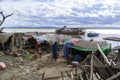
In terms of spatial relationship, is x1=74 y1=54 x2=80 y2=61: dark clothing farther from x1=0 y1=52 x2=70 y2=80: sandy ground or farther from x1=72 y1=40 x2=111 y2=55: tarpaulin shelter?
x1=0 y1=52 x2=70 y2=80: sandy ground

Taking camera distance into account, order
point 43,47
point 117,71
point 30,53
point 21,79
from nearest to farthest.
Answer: point 117,71 < point 21,79 < point 30,53 < point 43,47

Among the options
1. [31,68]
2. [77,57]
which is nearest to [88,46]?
[77,57]

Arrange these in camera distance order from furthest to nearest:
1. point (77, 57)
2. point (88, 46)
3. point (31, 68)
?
point (88, 46) < point (77, 57) < point (31, 68)

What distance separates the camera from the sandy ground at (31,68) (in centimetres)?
1914

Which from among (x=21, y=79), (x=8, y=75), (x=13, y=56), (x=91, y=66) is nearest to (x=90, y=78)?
(x=91, y=66)

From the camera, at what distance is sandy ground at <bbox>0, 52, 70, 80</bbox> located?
19141mm

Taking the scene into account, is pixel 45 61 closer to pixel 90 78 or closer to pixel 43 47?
pixel 43 47

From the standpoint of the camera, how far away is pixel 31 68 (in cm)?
2239

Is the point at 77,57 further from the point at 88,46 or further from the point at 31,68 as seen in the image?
the point at 31,68

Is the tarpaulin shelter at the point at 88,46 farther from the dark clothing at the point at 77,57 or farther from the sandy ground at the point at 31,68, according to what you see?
the sandy ground at the point at 31,68

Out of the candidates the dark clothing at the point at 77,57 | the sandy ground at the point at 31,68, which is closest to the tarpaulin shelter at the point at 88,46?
the dark clothing at the point at 77,57

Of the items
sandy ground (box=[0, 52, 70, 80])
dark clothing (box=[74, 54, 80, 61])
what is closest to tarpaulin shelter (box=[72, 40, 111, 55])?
dark clothing (box=[74, 54, 80, 61])

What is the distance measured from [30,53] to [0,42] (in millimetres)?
3008

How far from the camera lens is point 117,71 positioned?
1064cm
